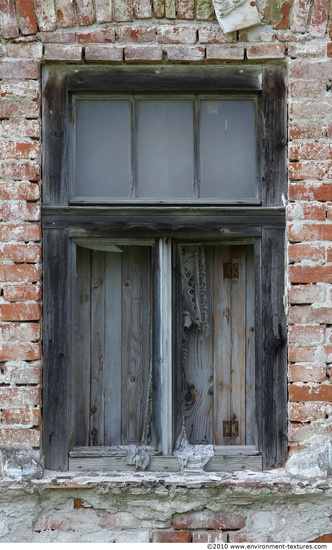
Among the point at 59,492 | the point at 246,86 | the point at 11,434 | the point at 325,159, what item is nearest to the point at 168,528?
the point at 59,492

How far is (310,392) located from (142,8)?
1.88 m

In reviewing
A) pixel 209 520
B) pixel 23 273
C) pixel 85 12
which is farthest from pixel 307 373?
pixel 85 12

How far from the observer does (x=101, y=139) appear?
3547 millimetres

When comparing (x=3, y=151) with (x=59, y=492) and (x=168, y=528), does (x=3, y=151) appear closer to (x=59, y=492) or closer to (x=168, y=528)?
(x=59, y=492)

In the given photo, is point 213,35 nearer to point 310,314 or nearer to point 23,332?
point 310,314

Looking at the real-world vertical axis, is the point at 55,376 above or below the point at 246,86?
below

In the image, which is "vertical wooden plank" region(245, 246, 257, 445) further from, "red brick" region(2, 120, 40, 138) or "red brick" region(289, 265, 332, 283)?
"red brick" region(2, 120, 40, 138)

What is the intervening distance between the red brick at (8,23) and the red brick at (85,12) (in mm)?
286

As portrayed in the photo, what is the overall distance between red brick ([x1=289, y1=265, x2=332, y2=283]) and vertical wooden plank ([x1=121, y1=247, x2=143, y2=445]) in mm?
732

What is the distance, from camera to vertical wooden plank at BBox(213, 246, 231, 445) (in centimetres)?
359

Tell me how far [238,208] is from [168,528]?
4.84ft

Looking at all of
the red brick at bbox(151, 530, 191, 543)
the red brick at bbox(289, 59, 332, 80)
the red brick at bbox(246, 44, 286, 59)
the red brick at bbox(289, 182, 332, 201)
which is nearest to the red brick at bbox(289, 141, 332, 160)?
the red brick at bbox(289, 182, 332, 201)

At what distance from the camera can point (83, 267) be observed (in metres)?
3.60

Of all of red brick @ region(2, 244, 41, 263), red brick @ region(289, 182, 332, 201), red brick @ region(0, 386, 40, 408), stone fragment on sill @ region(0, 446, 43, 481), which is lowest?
stone fragment on sill @ region(0, 446, 43, 481)
